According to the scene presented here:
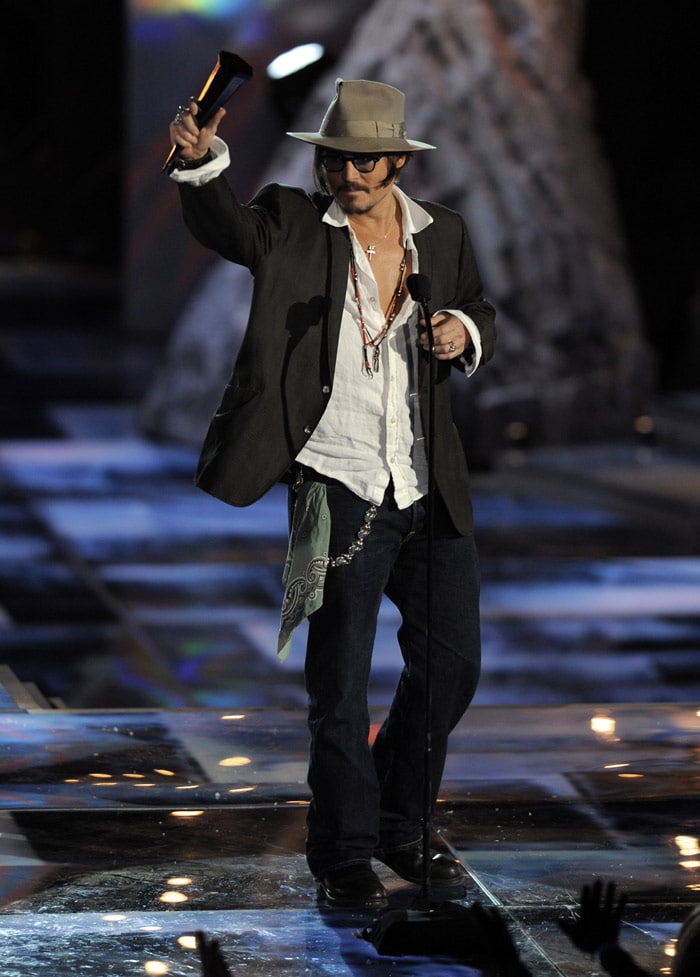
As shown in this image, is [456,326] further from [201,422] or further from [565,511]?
[201,422]

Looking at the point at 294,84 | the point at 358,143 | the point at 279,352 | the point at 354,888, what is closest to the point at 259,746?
the point at 354,888

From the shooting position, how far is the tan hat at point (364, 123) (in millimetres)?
3693

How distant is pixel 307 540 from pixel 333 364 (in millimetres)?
398

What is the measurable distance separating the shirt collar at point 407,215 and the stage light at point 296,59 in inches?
398

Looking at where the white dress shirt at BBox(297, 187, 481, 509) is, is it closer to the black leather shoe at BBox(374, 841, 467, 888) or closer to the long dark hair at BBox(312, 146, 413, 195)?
the long dark hair at BBox(312, 146, 413, 195)

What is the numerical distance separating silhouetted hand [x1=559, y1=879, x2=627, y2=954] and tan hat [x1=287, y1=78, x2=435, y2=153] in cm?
170

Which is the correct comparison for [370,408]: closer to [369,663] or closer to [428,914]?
[369,663]

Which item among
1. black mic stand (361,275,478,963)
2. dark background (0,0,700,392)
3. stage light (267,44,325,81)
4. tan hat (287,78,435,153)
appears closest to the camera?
black mic stand (361,275,478,963)

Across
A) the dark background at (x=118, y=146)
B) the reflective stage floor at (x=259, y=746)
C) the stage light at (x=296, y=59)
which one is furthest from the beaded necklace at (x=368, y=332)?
the dark background at (x=118, y=146)

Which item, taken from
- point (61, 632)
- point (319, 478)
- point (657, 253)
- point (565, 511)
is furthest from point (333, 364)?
point (657, 253)

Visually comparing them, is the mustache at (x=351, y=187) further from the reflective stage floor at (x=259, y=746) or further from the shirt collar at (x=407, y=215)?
the reflective stage floor at (x=259, y=746)

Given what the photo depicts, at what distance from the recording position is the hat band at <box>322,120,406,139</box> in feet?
12.2

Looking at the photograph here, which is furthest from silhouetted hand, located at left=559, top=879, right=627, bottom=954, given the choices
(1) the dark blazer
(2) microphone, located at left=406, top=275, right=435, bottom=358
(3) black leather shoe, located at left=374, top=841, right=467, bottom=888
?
(2) microphone, located at left=406, top=275, right=435, bottom=358

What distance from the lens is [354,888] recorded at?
381cm
